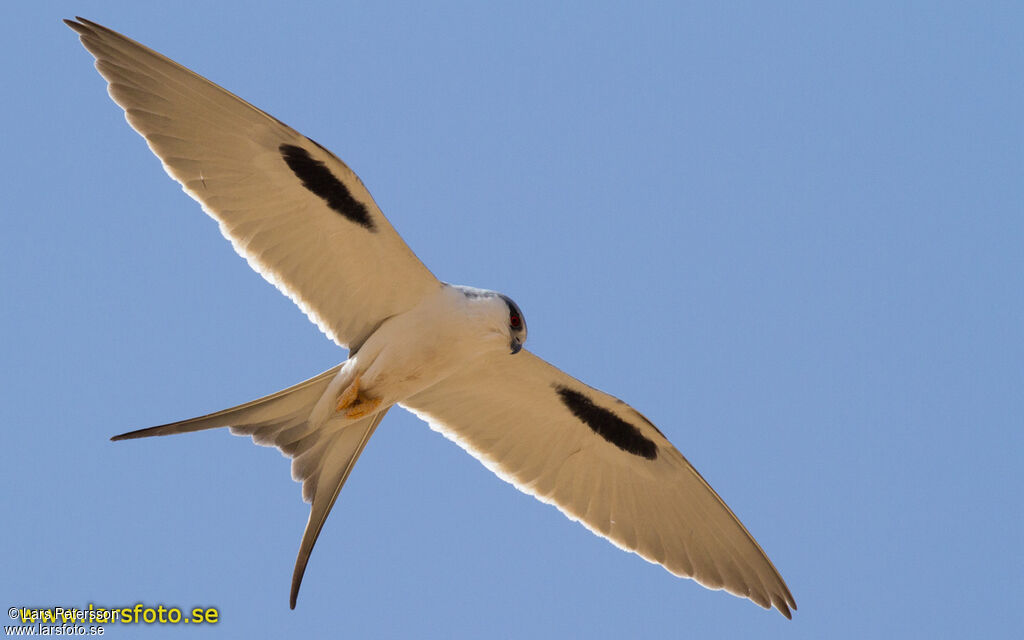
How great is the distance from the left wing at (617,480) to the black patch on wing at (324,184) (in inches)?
71.9

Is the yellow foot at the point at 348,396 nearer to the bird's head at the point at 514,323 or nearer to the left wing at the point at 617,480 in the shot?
the left wing at the point at 617,480

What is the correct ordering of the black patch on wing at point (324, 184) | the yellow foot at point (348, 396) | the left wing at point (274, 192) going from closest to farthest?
the left wing at point (274, 192)
the black patch on wing at point (324, 184)
the yellow foot at point (348, 396)

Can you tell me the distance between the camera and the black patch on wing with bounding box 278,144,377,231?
8.48 meters

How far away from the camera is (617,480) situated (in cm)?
1015

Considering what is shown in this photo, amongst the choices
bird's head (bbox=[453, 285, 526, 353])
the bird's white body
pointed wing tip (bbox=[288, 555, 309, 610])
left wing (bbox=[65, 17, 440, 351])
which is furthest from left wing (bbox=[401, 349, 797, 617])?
pointed wing tip (bbox=[288, 555, 309, 610])

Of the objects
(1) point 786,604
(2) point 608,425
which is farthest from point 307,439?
(1) point 786,604

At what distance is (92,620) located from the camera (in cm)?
904

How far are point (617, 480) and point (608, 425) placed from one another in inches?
23.1

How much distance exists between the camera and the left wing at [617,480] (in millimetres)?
9867

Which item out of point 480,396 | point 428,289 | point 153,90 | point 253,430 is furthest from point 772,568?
point 153,90

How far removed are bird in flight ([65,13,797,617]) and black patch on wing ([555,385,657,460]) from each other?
1cm

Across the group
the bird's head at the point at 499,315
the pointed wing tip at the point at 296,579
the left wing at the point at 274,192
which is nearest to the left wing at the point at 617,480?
the bird's head at the point at 499,315

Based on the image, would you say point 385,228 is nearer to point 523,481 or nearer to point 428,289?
point 428,289

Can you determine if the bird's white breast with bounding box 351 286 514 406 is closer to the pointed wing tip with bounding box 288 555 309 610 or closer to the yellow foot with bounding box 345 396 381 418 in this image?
the yellow foot with bounding box 345 396 381 418
